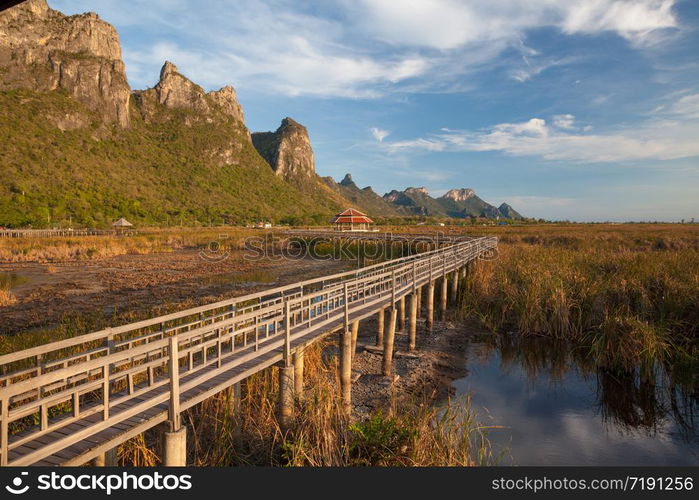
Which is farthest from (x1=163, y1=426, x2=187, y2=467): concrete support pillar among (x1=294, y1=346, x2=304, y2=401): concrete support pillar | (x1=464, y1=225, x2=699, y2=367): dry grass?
(x1=464, y1=225, x2=699, y2=367): dry grass

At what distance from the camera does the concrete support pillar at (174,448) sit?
4449 millimetres

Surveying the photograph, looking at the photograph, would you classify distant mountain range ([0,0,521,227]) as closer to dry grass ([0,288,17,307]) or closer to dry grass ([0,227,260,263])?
dry grass ([0,227,260,263])

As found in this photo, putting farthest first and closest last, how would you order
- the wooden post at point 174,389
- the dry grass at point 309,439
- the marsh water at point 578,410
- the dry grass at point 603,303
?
1. the dry grass at point 603,303
2. the marsh water at point 578,410
3. the dry grass at point 309,439
4. the wooden post at point 174,389

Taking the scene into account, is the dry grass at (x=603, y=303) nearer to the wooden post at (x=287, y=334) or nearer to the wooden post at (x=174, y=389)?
the wooden post at (x=287, y=334)

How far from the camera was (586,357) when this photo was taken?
12492 mm

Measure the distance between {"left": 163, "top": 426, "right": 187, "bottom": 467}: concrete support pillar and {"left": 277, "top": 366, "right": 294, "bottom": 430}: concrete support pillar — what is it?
7.39 feet

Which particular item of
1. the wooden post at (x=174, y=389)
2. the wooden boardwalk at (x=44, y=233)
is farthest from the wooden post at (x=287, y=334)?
the wooden boardwalk at (x=44, y=233)

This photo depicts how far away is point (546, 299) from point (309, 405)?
472 inches

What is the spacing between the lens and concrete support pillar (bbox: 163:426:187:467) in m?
4.45

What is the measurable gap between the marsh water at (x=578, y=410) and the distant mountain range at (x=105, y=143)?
75.7 m

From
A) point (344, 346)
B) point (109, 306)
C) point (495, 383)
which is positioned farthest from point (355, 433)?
point (109, 306)

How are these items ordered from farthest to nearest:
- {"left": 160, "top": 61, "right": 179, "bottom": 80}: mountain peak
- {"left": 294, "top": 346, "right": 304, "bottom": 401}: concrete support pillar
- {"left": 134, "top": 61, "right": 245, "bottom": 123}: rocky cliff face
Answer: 1. {"left": 160, "top": 61, "right": 179, "bottom": 80}: mountain peak
2. {"left": 134, "top": 61, "right": 245, "bottom": 123}: rocky cliff face
3. {"left": 294, "top": 346, "right": 304, "bottom": 401}: concrete support pillar

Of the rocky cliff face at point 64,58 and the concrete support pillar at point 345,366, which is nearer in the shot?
the concrete support pillar at point 345,366

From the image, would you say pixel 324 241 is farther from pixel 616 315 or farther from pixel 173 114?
pixel 173 114
